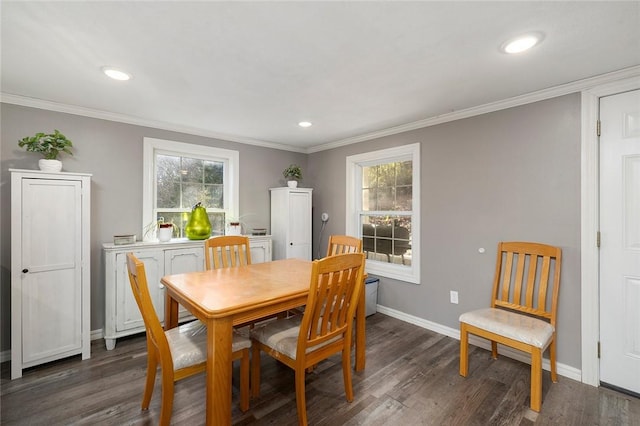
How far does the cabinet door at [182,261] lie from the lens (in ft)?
9.89

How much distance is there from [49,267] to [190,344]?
A: 5.45 ft

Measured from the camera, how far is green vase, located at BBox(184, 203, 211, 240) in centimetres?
331

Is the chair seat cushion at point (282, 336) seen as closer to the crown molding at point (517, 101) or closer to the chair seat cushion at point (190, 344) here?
the chair seat cushion at point (190, 344)

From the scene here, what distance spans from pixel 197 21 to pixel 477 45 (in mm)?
1607

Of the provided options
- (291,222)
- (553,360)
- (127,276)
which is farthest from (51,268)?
(553,360)

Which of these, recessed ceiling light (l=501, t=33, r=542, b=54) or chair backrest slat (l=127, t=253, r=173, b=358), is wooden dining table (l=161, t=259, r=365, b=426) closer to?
chair backrest slat (l=127, t=253, r=173, b=358)

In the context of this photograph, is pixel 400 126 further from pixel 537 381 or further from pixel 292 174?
pixel 537 381

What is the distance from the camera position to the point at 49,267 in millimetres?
2385

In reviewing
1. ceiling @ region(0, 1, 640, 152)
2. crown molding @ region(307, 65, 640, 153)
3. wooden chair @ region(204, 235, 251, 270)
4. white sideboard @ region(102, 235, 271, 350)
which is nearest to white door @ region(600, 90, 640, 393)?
crown molding @ region(307, 65, 640, 153)

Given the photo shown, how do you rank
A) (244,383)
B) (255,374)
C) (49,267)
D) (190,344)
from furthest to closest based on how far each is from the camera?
(49,267) → (255,374) → (244,383) → (190,344)

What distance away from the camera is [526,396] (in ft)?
6.60

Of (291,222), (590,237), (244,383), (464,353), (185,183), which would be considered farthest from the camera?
(291,222)

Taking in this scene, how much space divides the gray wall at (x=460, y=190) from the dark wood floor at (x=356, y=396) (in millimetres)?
468

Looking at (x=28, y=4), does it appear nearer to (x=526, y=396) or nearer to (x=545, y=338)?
(x=545, y=338)
